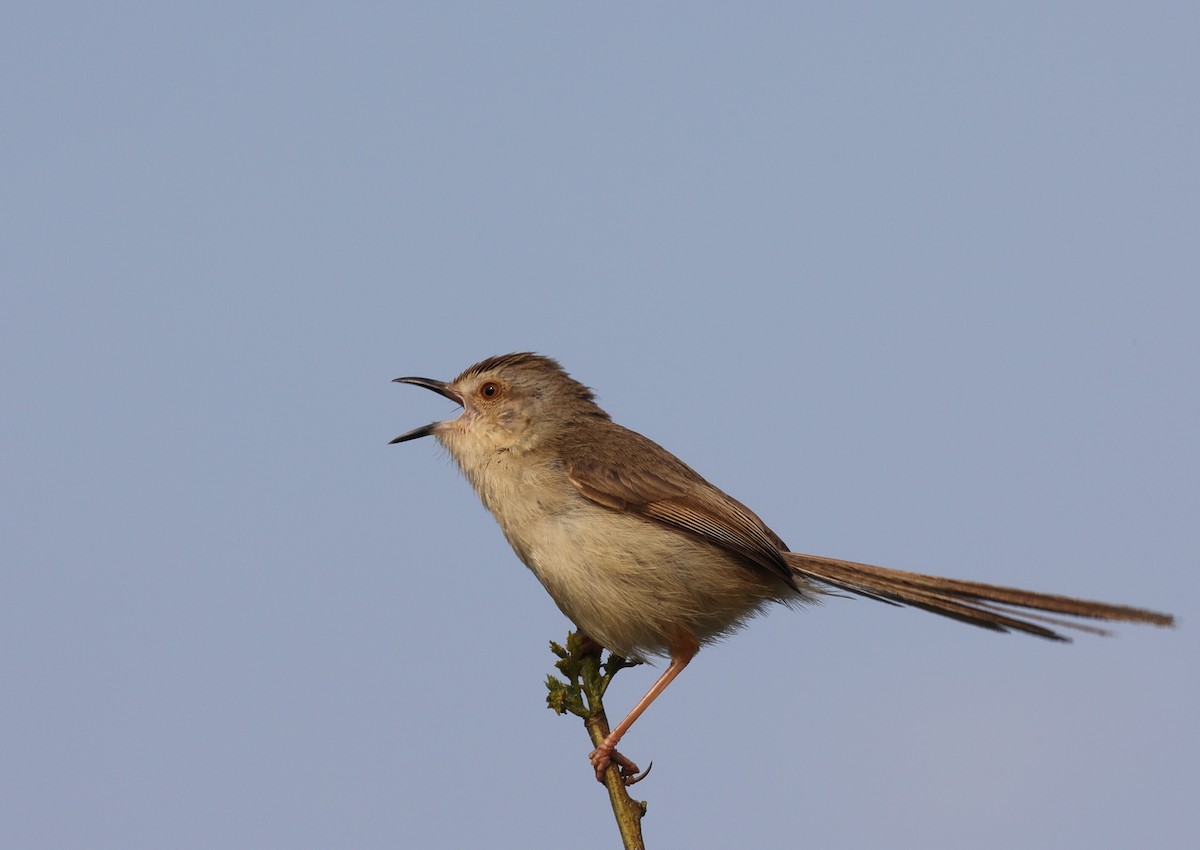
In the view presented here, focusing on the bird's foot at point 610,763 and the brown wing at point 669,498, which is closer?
the bird's foot at point 610,763

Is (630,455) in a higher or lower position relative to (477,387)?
lower

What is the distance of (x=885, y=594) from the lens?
5969mm

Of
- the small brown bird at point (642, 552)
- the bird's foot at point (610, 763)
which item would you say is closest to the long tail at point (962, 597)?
the small brown bird at point (642, 552)

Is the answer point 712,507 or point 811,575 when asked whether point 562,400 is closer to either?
point 712,507

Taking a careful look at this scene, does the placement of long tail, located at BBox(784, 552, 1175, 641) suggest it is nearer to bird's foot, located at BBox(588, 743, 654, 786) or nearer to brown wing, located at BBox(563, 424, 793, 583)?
brown wing, located at BBox(563, 424, 793, 583)

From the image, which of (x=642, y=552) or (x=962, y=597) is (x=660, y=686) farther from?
(x=962, y=597)

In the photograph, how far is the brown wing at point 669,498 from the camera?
6.23 metres

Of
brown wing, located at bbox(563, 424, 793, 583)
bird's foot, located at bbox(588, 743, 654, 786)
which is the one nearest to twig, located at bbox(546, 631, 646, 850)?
bird's foot, located at bbox(588, 743, 654, 786)

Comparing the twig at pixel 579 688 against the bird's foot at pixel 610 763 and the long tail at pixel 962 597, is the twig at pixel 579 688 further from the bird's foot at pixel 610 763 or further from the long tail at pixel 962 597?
the long tail at pixel 962 597

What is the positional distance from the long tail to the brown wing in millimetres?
237

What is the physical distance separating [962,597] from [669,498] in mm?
1622

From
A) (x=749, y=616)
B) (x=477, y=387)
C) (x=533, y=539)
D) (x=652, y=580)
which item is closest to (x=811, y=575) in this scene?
(x=749, y=616)

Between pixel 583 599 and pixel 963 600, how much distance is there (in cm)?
190

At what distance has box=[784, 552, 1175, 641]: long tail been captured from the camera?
5059 millimetres
